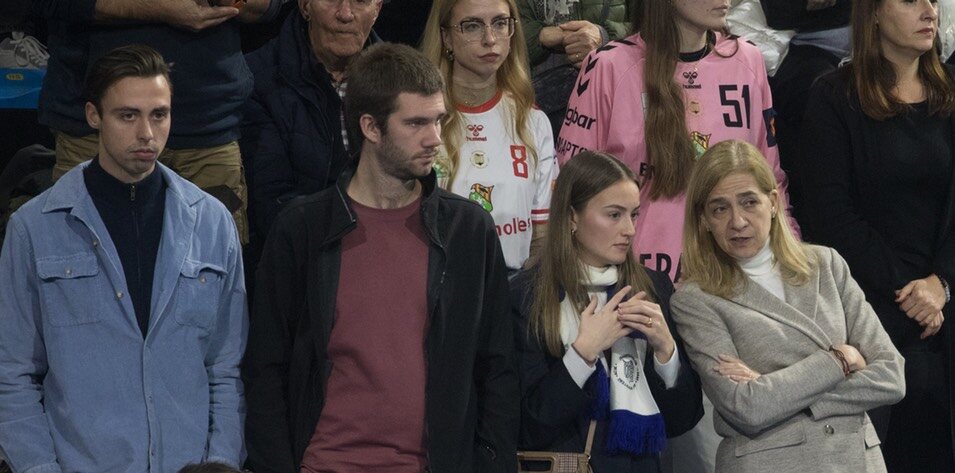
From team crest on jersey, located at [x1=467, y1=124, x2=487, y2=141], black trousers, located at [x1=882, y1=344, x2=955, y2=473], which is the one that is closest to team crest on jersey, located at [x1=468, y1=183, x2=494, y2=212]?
team crest on jersey, located at [x1=467, y1=124, x2=487, y2=141]

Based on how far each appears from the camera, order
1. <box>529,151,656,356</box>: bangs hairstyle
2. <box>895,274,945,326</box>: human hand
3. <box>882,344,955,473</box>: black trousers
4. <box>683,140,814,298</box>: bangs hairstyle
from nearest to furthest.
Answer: <box>529,151,656,356</box>: bangs hairstyle → <box>683,140,814,298</box>: bangs hairstyle → <box>895,274,945,326</box>: human hand → <box>882,344,955,473</box>: black trousers

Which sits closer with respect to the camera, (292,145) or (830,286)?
(830,286)

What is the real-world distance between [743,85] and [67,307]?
8.50 feet

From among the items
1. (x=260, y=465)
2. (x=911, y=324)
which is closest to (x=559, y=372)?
(x=260, y=465)

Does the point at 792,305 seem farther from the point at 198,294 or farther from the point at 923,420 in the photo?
the point at 198,294

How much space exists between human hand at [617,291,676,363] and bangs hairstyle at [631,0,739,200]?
3.08 feet

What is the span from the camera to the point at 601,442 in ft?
14.4

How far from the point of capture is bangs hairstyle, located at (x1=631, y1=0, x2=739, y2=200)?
5.19 metres

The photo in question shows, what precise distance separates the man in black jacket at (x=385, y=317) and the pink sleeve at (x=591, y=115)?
106 centimetres

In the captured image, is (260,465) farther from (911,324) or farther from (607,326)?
(911,324)

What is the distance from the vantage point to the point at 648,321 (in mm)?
4277

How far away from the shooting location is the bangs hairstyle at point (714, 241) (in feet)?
15.2

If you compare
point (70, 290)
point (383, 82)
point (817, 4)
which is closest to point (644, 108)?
point (817, 4)

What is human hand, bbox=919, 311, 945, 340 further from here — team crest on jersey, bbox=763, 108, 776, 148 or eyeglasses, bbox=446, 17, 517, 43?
eyeglasses, bbox=446, 17, 517, 43
